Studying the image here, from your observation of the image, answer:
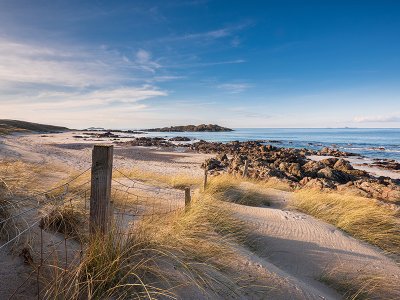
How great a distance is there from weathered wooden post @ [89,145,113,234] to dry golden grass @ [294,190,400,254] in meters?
5.38

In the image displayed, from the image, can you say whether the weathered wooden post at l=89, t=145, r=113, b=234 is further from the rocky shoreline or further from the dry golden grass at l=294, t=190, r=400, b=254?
the rocky shoreline

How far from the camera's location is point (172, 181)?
11297 mm

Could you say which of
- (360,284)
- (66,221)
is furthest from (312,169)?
(66,221)

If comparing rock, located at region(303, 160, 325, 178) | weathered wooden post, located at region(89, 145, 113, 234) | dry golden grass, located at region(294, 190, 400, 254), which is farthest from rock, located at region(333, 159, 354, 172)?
weathered wooden post, located at region(89, 145, 113, 234)

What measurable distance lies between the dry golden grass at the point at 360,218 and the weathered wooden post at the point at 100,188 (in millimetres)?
5379

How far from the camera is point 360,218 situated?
6559 millimetres

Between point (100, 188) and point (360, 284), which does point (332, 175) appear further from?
point (100, 188)

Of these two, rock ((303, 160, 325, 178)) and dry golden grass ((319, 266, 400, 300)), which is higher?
rock ((303, 160, 325, 178))

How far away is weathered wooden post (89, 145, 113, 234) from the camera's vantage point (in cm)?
301

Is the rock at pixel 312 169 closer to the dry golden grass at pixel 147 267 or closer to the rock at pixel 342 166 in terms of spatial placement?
the rock at pixel 342 166

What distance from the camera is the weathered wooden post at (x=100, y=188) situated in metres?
3.01

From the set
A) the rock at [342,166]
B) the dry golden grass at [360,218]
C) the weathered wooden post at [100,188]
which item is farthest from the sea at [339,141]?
the weathered wooden post at [100,188]

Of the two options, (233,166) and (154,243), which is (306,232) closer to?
(154,243)

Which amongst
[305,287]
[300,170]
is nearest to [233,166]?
[300,170]
